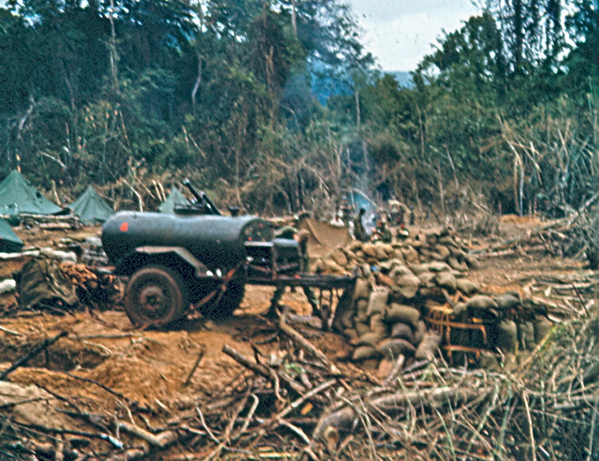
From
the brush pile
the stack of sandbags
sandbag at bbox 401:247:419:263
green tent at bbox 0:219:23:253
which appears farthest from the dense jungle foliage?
the brush pile

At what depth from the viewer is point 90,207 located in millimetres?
16438

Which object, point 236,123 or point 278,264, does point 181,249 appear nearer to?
point 278,264

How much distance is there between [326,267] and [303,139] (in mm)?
12030

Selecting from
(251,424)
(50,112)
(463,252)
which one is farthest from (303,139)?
(251,424)

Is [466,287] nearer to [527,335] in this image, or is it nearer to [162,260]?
[527,335]

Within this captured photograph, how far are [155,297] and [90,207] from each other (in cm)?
1179

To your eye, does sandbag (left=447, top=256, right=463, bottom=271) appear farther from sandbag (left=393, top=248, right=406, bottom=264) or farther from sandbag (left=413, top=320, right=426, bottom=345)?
sandbag (left=413, top=320, right=426, bottom=345)

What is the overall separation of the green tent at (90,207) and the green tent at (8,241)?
16.9 ft

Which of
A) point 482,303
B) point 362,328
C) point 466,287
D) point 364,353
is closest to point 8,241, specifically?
point 362,328

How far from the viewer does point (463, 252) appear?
33.9 feet

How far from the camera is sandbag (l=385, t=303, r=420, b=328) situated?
515 centimetres

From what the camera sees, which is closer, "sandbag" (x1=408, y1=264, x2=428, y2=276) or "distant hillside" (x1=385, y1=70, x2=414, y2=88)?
"sandbag" (x1=408, y1=264, x2=428, y2=276)

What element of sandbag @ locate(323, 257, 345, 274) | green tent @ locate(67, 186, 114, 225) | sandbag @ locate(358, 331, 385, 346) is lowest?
sandbag @ locate(358, 331, 385, 346)

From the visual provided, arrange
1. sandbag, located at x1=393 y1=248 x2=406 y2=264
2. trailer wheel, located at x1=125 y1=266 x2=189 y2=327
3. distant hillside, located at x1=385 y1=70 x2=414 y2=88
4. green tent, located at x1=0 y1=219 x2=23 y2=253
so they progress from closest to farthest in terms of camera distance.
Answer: trailer wheel, located at x1=125 y1=266 x2=189 y2=327
sandbag, located at x1=393 y1=248 x2=406 y2=264
green tent, located at x1=0 y1=219 x2=23 y2=253
distant hillside, located at x1=385 y1=70 x2=414 y2=88
